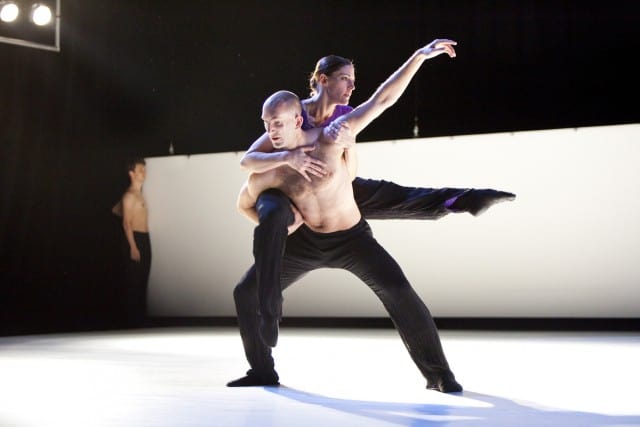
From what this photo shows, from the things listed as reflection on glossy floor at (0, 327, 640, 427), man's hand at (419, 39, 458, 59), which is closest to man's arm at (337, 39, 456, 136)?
man's hand at (419, 39, 458, 59)

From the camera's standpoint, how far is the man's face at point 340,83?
3.81 m

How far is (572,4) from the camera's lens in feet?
24.7

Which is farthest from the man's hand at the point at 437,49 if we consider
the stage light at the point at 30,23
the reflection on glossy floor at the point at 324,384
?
the stage light at the point at 30,23

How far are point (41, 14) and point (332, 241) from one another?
4.50 meters

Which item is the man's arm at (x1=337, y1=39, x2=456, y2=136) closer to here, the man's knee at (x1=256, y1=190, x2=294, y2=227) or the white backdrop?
the man's knee at (x1=256, y1=190, x2=294, y2=227)

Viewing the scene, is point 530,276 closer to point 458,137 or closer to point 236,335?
point 458,137

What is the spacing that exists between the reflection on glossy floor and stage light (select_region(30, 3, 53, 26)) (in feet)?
8.06

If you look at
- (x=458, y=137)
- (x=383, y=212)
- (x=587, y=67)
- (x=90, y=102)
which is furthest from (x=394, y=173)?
(x=383, y=212)

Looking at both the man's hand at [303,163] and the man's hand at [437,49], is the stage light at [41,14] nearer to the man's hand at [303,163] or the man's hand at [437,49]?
the man's hand at [303,163]

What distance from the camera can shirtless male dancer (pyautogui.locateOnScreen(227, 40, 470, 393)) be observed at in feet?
12.3

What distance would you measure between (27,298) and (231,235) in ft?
6.31

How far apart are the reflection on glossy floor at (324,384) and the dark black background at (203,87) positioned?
59.5 inches

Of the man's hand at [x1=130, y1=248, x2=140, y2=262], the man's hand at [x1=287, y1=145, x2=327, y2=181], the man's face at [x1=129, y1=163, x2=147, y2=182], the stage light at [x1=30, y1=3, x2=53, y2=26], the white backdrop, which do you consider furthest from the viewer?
the man's face at [x1=129, y1=163, x2=147, y2=182]

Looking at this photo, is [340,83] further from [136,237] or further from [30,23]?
[136,237]
